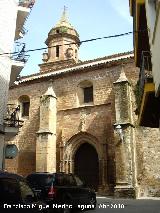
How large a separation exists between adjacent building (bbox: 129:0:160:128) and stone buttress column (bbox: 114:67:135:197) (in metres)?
7.14

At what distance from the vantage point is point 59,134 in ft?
70.5

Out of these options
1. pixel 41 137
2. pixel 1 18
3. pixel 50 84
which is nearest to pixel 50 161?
pixel 41 137

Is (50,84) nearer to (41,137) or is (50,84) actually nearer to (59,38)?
(41,137)

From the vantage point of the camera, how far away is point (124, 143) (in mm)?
17562

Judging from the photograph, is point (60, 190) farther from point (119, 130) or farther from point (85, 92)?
point (85, 92)

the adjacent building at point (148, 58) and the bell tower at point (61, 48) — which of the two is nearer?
the adjacent building at point (148, 58)

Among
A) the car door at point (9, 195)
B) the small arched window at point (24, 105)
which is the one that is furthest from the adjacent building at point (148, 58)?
the small arched window at point (24, 105)

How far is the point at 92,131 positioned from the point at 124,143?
3.19 metres

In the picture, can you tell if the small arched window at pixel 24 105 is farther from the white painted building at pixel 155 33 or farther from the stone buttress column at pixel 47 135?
the white painted building at pixel 155 33

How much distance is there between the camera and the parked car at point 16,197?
5426mm

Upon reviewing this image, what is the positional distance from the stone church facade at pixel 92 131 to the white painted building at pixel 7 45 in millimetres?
6350

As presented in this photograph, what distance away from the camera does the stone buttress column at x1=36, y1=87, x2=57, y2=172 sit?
64.7ft

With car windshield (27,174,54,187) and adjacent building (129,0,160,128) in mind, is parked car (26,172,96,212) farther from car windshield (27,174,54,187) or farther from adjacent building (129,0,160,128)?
adjacent building (129,0,160,128)

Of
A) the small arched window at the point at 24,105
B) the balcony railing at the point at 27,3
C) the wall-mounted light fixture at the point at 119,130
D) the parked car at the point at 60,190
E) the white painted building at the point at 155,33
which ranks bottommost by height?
the parked car at the point at 60,190
